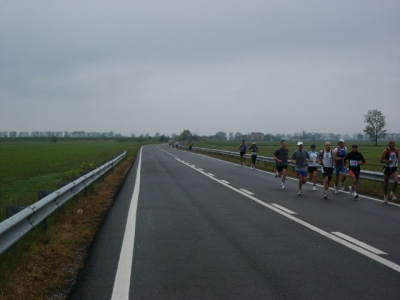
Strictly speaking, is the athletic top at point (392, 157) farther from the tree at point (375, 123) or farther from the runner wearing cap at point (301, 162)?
the tree at point (375, 123)

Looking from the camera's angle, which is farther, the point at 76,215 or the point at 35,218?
the point at 76,215

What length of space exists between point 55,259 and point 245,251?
109 inches

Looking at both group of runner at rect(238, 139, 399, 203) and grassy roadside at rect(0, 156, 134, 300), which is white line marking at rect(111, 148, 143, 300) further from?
group of runner at rect(238, 139, 399, 203)

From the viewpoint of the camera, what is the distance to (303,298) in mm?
5129

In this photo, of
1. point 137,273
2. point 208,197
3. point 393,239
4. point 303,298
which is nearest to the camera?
point 303,298

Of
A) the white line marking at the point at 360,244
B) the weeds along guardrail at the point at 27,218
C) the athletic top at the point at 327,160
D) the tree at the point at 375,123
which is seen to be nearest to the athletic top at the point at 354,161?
the athletic top at the point at 327,160

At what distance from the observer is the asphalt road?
18.0 feet

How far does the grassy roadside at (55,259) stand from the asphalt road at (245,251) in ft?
0.71

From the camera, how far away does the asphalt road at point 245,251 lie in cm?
550

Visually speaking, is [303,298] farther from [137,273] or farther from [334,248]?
[334,248]

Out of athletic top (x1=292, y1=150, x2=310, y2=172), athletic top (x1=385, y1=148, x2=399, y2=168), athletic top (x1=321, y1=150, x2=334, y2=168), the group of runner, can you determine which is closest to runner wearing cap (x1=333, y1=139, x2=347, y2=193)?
the group of runner

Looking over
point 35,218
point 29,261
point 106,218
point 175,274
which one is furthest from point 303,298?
point 106,218

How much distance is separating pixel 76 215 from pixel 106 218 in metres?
0.70

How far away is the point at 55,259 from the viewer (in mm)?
6910
